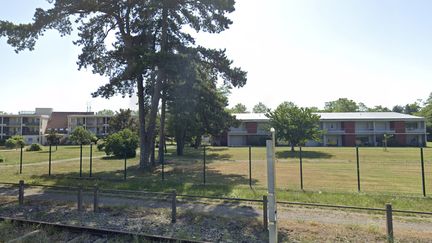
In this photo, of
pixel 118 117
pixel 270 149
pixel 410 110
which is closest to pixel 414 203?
pixel 270 149

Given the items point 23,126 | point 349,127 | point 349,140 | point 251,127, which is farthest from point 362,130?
point 23,126

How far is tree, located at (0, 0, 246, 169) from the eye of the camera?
18.2m

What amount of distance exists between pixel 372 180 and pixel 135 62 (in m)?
15.1

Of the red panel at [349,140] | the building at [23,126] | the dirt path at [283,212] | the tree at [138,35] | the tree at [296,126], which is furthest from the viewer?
the building at [23,126]

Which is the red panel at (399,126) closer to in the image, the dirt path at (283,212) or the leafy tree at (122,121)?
the leafy tree at (122,121)

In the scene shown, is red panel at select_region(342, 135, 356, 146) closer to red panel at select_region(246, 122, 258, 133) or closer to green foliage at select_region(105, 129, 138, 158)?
red panel at select_region(246, 122, 258, 133)

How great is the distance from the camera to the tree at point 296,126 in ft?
129

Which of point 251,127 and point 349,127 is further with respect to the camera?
point 251,127

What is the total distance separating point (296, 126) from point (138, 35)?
978 inches

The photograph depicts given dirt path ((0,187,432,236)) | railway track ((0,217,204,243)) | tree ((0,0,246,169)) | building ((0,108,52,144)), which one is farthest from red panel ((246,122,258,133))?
building ((0,108,52,144))

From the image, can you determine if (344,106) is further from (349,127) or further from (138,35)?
(138,35)

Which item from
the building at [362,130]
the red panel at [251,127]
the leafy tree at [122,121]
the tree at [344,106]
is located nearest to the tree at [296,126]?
the building at [362,130]

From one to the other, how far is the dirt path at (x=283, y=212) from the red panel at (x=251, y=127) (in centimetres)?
5186

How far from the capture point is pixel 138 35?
21.4 m
